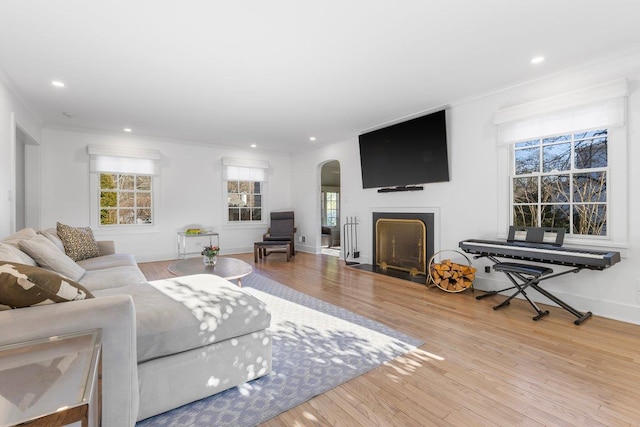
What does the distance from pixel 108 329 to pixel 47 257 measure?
5.44 feet

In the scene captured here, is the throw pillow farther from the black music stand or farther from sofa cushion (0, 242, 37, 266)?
the black music stand

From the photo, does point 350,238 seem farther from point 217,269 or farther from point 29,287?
point 29,287

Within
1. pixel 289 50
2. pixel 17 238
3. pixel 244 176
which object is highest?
pixel 289 50

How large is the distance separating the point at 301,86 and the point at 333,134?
2.40 m

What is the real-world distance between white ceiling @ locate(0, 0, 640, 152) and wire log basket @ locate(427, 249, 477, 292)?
2.22m

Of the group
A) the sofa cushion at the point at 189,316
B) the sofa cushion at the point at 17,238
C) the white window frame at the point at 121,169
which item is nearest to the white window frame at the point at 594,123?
the sofa cushion at the point at 189,316

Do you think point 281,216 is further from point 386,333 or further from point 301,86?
point 386,333

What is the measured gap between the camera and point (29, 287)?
1.24 meters

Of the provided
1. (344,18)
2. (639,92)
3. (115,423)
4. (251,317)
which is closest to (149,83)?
(344,18)

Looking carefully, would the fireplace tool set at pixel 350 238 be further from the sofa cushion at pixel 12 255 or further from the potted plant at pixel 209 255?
the sofa cushion at pixel 12 255

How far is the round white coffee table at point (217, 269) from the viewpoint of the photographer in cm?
338

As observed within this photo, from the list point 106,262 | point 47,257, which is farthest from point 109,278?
point 106,262

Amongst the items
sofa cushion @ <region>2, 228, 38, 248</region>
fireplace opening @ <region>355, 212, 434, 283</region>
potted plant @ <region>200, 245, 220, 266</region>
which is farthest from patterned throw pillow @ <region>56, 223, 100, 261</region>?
fireplace opening @ <region>355, 212, 434, 283</region>

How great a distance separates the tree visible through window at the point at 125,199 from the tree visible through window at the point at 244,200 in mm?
1669
